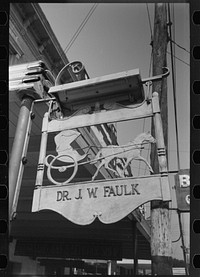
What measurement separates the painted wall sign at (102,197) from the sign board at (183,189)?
0.09 meters

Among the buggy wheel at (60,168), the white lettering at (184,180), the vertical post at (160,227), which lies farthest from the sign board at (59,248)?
the white lettering at (184,180)

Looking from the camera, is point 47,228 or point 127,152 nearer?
point 127,152

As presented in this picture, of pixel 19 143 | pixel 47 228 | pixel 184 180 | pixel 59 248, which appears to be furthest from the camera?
pixel 47 228

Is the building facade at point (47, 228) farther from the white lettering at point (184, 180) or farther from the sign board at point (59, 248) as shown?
the white lettering at point (184, 180)

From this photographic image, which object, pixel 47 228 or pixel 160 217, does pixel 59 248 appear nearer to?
pixel 47 228

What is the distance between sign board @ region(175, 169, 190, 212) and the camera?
1562mm

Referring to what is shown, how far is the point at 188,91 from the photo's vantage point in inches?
58.2

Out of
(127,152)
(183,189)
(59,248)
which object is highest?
(127,152)

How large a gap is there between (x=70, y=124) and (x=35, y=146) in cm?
28

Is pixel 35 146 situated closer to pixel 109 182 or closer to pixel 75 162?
pixel 75 162

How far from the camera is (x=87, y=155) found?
69.8 inches

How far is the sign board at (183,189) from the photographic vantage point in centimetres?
156

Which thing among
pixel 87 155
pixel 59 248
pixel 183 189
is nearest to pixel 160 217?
pixel 183 189

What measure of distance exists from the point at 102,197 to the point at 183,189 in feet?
1.38
